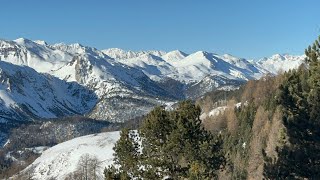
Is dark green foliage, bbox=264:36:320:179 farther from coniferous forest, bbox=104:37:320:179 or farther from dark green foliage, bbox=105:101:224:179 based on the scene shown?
dark green foliage, bbox=105:101:224:179

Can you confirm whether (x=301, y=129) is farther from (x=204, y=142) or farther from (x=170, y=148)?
(x=170, y=148)

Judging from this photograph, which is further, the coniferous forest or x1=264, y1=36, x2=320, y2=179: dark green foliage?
x1=264, y1=36, x2=320, y2=179: dark green foliage

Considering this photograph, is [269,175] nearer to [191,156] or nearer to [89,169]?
[191,156]

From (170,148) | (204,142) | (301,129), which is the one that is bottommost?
(170,148)

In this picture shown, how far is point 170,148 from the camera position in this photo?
28.6 meters

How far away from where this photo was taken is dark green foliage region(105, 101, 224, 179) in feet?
93.6

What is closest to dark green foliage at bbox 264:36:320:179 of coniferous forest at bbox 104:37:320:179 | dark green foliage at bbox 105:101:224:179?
coniferous forest at bbox 104:37:320:179

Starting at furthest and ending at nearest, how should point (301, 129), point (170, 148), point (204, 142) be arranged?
point (301, 129) → point (170, 148) → point (204, 142)

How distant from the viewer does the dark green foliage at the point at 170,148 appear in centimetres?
2852

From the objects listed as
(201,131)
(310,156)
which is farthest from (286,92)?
(201,131)

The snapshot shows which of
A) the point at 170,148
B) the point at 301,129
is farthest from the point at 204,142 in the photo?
the point at 301,129

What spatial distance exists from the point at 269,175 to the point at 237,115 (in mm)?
149133

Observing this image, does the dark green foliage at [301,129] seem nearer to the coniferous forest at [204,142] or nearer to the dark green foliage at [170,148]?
the coniferous forest at [204,142]

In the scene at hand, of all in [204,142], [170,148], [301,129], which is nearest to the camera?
[204,142]
